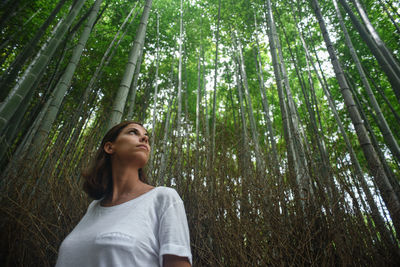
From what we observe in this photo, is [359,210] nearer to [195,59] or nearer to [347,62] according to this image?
[347,62]

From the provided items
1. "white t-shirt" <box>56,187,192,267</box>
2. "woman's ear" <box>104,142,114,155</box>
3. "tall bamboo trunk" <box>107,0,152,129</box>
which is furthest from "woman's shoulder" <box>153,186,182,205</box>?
"tall bamboo trunk" <box>107,0,152,129</box>

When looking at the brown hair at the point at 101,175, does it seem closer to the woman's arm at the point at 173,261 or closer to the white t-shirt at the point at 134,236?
the white t-shirt at the point at 134,236

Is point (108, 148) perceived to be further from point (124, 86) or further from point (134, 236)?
point (124, 86)

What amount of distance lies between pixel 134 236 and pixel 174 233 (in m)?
0.13

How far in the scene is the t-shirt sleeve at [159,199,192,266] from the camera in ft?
2.04

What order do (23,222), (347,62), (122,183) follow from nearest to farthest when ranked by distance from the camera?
(122,183) < (23,222) < (347,62)

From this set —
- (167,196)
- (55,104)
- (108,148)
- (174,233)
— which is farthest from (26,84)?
(174,233)

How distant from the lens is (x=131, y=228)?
0.67m

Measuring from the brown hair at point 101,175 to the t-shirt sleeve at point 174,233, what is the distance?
44 cm

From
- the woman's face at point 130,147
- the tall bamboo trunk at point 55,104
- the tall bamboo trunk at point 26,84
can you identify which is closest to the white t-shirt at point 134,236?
the woman's face at point 130,147

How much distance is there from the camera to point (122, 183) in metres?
0.94

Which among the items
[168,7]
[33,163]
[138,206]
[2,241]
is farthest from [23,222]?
[168,7]

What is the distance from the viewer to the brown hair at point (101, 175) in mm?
1021

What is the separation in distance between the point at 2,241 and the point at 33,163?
0.52 metres
